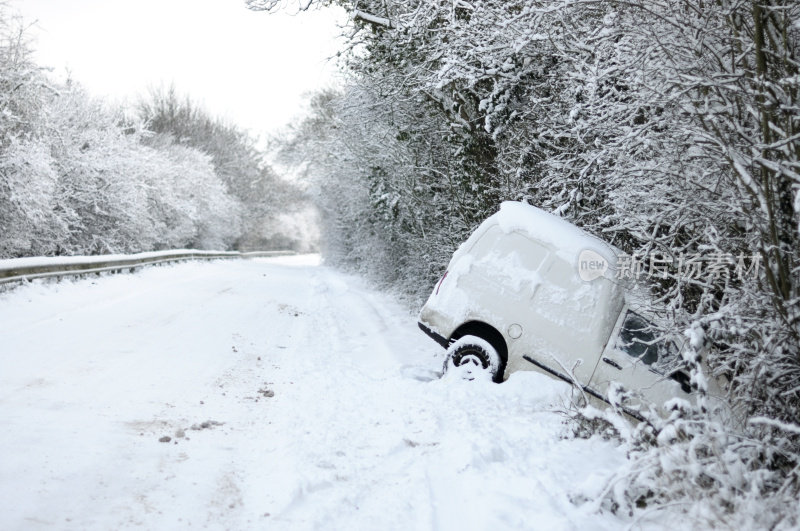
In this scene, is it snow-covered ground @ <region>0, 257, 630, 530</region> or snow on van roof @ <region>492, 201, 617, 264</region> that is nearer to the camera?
snow-covered ground @ <region>0, 257, 630, 530</region>

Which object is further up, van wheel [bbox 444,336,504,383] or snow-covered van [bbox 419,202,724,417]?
snow-covered van [bbox 419,202,724,417]

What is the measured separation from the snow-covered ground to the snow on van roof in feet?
5.34

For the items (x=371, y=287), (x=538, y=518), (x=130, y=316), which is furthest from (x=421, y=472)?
(x=371, y=287)

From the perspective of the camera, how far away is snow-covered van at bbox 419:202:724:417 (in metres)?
6.34

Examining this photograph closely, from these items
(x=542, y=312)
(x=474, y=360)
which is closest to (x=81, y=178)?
(x=474, y=360)

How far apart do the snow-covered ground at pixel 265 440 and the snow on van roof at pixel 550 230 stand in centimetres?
163

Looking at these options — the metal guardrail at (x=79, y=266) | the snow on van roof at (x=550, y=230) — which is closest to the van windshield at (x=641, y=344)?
the snow on van roof at (x=550, y=230)

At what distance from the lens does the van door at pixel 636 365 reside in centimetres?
604

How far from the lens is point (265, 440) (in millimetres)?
4852

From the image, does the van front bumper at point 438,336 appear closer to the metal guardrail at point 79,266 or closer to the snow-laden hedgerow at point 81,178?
the metal guardrail at point 79,266

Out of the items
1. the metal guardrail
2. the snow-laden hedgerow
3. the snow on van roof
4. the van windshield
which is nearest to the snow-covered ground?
the van windshield

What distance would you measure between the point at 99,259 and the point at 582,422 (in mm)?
14764

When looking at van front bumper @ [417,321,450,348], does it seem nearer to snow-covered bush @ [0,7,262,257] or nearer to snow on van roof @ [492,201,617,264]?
snow on van roof @ [492,201,617,264]

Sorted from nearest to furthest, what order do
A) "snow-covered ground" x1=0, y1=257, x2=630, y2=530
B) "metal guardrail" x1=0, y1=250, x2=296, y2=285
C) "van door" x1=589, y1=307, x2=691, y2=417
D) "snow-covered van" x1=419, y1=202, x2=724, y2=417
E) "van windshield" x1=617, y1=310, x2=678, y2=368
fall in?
"snow-covered ground" x1=0, y1=257, x2=630, y2=530 < "van door" x1=589, y1=307, x2=691, y2=417 < "van windshield" x1=617, y1=310, x2=678, y2=368 < "snow-covered van" x1=419, y1=202, x2=724, y2=417 < "metal guardrail" x1=0, y1=250, x2=296, y2=285
